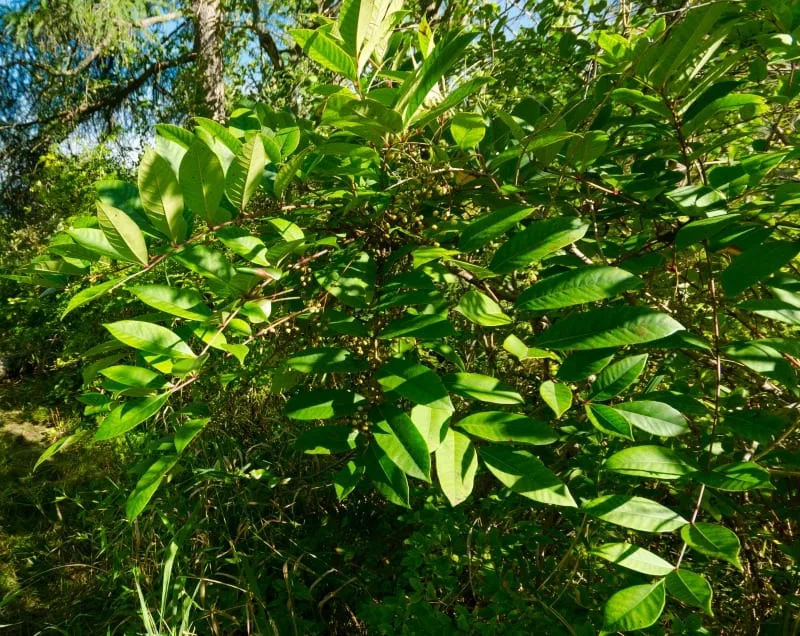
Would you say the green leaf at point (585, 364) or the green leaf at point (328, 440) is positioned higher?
the green leaf at point (328, 440)

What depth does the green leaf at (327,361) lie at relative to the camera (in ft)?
1.93

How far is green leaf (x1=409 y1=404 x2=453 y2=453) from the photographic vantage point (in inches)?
21.1

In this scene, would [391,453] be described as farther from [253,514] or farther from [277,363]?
[253,514]

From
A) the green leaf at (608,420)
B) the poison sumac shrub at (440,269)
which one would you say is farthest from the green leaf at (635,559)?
the green leaf at (608,420)

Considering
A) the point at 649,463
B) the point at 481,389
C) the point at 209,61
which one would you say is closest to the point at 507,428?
the point at 481,389

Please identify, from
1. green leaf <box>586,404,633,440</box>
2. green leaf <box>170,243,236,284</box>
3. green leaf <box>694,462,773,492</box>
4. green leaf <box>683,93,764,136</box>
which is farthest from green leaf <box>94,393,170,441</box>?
green leaf <box>683,93,764,136</box>

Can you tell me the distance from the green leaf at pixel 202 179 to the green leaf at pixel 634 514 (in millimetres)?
492

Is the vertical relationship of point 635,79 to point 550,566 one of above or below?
above

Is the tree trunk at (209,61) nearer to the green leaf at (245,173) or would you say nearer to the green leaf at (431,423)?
the green leaf at (245,173)

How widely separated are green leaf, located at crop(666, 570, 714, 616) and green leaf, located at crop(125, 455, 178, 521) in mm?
523

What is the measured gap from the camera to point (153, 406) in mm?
527

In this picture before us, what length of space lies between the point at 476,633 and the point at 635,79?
3.69 feet

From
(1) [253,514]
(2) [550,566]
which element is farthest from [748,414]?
(1) [253,514]

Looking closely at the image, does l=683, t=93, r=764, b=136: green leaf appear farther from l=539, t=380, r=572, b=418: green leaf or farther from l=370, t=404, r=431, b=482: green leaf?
l=370, t=404, r=431, b=482: green leaf
